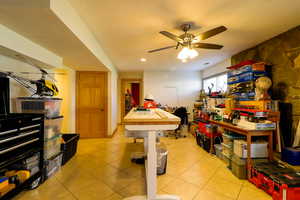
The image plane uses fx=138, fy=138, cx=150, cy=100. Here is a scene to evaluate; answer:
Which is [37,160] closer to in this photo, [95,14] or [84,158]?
[84,158]

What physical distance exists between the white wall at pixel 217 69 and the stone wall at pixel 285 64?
3.82 feet

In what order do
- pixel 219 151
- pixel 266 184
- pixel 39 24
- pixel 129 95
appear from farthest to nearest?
pixel 129 95 < pixel 219 151 < pixel 266 184 < pixel 39 24

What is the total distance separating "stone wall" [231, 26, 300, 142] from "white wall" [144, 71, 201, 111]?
2.91 m

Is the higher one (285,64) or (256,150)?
(285,64)

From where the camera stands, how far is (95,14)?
70.7 inches

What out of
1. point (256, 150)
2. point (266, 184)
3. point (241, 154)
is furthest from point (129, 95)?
point (266, 184)

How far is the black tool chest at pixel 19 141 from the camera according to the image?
1.31 m

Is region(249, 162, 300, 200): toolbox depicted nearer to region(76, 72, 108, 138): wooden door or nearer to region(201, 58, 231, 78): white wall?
region(201, 58, 231, 78): white wall

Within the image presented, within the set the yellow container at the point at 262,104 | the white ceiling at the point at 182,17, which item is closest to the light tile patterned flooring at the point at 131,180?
the yellow container at the point at 262,104

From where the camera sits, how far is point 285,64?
2330mm

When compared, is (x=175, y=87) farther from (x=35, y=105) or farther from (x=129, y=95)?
(x=35, y=105)

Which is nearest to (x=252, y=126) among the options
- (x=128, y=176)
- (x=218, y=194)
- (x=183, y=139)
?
(x=218, y=194)

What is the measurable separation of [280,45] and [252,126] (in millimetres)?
1563

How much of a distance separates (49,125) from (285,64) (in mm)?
4002
